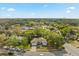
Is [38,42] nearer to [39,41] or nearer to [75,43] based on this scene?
[39,41]

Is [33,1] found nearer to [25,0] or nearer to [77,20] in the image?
[25,0]

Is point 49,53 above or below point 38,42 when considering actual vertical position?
below

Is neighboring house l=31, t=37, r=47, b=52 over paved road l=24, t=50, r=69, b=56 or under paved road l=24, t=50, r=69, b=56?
over

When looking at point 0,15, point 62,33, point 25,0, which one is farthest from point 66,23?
point 0,15

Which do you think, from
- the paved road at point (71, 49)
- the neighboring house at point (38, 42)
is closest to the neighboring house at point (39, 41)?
the neighboring house at point (38, 42)

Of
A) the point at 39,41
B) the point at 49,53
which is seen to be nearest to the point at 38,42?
the point at 39,41

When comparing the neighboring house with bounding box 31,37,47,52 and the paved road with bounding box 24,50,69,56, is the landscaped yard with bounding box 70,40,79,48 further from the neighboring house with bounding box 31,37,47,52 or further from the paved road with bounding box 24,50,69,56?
the neighboring house with bounding box 31,37,47,52

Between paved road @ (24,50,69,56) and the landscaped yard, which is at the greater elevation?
the landscaped yard

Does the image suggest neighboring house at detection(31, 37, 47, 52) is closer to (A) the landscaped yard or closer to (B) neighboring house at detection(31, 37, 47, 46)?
(B) neighboring house at detection(31, 37, 47, 46)

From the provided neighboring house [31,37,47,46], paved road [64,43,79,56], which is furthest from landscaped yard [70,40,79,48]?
neighboring house [31,37,47,46]

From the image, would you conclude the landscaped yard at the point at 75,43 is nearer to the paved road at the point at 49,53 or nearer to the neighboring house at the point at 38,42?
the paved road at the point at 49,53

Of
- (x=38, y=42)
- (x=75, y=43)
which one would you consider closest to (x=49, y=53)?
(x=38, y=42)

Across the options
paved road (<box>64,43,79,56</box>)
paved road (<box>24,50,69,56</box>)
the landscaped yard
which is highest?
the landscaped yard
